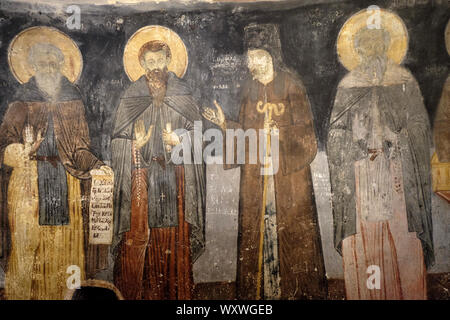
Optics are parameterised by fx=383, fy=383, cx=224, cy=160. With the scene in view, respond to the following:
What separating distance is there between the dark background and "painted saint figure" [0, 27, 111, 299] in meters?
0.14

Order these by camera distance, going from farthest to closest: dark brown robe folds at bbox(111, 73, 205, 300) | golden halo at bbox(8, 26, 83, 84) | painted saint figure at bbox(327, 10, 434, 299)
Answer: golden halo at bbox(8, 26, 83, 84) → dark brown robe folds at bbox(111, 73, 205, 300) → painted saint figure at bbox(327, 10, 434, 299)

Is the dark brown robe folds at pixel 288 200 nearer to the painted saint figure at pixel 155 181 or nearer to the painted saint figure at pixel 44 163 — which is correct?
the painted saint figure at pixel 155 181

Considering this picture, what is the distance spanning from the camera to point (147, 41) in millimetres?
4449

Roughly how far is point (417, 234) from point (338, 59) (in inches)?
84.0

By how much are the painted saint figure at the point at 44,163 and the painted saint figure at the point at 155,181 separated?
0.41 metres

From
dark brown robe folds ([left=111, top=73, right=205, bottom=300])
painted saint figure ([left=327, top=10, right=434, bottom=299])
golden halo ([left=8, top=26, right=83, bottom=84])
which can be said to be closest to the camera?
painted saint figure ([left=327, top=10, right=434, bottom=299])

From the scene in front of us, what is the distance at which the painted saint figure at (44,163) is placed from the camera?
4309 mm

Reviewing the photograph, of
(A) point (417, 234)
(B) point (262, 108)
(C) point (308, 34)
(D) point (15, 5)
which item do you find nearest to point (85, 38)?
(D) point (15, 5)

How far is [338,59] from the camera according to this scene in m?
4.37


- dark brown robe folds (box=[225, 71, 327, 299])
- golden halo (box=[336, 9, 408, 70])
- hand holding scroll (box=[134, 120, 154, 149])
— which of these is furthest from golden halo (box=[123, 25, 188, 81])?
golden halo (box=[336, 9, 408, 70])

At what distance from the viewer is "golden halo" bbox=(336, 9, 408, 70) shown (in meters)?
4.31

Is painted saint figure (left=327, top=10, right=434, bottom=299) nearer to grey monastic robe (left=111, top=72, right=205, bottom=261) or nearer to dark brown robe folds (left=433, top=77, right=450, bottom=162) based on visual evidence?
dark brown robe folds (left=433, top=77, right=450, bottom=162)

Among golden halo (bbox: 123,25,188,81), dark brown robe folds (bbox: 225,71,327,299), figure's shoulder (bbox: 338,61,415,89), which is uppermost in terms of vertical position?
golden halo (bbox: 123,25,188,81)

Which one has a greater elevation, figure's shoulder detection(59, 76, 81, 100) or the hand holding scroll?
figure's shoulder detection(59, 76, 81, 100)
